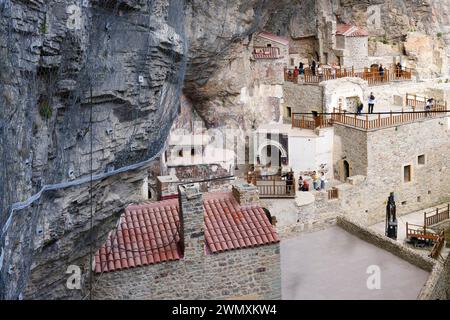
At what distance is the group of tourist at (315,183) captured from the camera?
22500 millimetres

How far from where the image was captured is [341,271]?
49.6 feet

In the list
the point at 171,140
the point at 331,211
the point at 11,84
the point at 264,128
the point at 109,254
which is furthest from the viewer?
the point at 264,128

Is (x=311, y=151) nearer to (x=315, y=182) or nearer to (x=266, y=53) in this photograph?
(x=315, y=182)

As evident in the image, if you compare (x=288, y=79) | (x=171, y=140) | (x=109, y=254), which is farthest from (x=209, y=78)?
(x=109, y=254)

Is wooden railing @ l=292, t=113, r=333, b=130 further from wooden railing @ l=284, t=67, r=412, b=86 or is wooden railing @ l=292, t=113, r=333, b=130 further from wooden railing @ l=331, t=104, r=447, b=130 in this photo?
wooden railing @ l=284, t=67, r=412, b=86

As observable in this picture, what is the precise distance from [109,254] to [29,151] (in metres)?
4.79

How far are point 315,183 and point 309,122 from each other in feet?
11.7

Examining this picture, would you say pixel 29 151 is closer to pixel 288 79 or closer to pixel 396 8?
pixel 288 79

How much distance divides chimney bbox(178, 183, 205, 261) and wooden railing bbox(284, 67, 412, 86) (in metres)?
16.8

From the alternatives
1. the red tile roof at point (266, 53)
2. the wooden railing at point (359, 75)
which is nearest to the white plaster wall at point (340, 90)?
the wooden railing at point (359, 75)

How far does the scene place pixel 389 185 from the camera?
24344mm

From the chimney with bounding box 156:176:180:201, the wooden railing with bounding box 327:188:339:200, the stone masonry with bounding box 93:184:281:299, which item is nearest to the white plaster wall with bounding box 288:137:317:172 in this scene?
the wooden railing with bounding box 327:188:339:200

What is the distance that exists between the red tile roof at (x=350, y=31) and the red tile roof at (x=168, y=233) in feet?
64.9

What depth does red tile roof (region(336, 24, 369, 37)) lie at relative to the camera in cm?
3061
